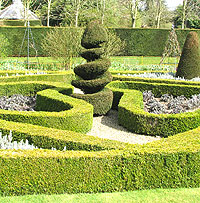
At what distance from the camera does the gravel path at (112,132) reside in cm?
792

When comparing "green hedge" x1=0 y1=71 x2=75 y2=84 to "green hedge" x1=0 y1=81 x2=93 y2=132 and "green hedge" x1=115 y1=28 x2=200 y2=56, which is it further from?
"green hedge" x1=115 y1=28 x2=200 y2=56

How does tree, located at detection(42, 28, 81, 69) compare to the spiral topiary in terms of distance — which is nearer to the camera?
the spiral topiary

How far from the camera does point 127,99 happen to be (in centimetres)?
940

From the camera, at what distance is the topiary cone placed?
13.9 meters

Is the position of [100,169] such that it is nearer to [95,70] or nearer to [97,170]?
[97,170]

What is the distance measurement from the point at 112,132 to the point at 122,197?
4.10m

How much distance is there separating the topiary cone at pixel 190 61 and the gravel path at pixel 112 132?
5686 millimetres

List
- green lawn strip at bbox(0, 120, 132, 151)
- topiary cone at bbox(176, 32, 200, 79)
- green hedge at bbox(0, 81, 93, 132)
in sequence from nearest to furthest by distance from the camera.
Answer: green lawn strip at bbox(0, 120, 132, 151) → green hedge at bbox(0, 81, 93, 132) → topiary cone at bbox(176, 32, 200, 79)

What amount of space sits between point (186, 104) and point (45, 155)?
668cm

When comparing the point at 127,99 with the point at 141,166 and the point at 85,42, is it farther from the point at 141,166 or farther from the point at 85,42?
the point at 141,166

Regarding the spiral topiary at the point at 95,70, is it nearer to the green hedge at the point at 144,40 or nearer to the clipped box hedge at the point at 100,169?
the clipped box hedge at the point at 100,169

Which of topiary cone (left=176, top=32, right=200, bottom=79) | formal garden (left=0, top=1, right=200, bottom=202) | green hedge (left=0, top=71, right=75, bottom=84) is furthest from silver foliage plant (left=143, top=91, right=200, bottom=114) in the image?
green hedge (left=0, top=71, right=75, bottom=84)

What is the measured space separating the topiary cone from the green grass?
1014 cm

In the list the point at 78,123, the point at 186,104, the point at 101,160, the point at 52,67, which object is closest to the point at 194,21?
the point at 52,67
